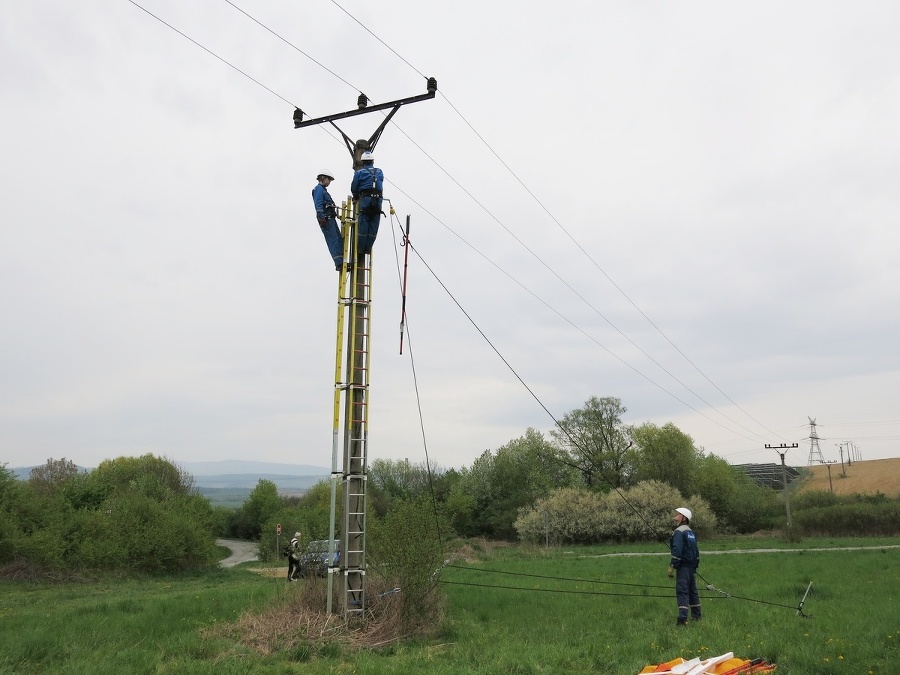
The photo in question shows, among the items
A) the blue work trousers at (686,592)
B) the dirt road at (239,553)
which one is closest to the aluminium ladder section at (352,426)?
the blue work trousers at (686,592)

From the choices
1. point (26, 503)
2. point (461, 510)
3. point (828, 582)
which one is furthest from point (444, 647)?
point (461, 510)

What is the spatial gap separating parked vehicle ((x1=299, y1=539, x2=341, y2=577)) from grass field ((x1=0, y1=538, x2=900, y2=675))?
1.73 feet

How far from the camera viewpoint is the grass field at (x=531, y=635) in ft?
28.1

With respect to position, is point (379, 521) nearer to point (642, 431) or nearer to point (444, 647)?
point (444, 647)

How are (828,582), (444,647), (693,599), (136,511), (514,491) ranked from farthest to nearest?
(514,491)
(136,511)
(828,582)
(693,599)
(444,647)

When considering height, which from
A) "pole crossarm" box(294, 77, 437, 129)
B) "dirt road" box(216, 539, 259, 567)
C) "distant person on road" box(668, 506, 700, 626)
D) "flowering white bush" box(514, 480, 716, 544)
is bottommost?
"dirt road" box(216, 539, 259, 567)

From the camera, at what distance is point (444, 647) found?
404 inches

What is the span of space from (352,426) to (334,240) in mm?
3645

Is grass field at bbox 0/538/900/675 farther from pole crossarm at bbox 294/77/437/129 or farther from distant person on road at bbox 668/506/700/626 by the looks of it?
pole crossarm at bbox 294/77/437/129

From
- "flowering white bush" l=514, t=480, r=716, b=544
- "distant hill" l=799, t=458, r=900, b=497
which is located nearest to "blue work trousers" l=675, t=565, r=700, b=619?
"flowering white bush" l=514, t=480, r=716, b=544

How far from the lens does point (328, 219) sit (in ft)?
42.9

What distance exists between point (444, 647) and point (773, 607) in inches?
256

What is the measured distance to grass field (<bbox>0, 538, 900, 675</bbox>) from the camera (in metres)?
8.57

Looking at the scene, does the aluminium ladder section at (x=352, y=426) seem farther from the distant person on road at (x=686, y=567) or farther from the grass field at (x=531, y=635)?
the distant person on road at (x=686, y=567)
